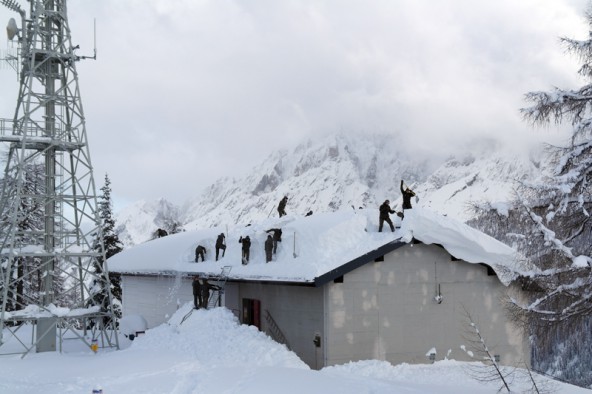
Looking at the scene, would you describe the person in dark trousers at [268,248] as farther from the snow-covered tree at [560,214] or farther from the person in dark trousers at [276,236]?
the snow-covered tree at [560,214]

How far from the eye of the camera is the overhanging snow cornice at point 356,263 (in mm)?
19234

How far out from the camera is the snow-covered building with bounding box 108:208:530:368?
1994 cm

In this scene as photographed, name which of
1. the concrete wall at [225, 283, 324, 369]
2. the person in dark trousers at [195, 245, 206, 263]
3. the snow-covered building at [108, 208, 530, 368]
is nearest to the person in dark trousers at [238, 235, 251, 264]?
the snow-covered building at [108, 208, 530, 368]

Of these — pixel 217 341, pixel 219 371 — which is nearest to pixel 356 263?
pixel 219 371

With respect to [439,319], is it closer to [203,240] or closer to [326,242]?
[326,242]

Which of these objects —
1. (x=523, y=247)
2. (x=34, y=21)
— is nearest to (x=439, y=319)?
(x=523, y=247)

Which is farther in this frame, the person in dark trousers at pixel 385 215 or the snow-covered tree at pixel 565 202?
the person in dark trousers at pixel 385 215

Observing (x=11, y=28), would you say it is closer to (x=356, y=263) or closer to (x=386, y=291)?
(x=356, y=263)

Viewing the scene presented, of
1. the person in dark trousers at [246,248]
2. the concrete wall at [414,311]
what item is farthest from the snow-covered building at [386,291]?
the person in dark trousers at [246,248]

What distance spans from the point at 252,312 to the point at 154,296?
8829 mm

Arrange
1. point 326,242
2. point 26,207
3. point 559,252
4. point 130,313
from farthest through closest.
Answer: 1. point 26,207
2. point 130,313
3. point 326,242
4. point 559,252

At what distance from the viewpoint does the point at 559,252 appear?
36.2 ft

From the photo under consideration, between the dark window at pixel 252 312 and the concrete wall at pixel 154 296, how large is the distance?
4.13 m

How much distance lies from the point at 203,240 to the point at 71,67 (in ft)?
31.4
